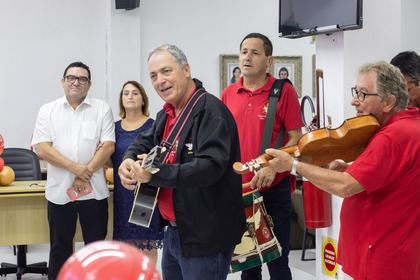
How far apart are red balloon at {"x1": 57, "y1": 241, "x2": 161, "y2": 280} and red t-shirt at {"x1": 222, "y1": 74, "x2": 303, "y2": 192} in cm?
329

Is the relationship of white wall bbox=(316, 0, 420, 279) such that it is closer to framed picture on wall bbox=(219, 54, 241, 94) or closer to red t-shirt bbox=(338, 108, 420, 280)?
red t-shirt bbox=(338, 108, 420, 280)

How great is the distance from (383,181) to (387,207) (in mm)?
148

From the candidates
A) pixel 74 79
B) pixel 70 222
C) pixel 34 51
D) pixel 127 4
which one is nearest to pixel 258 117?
pixel 74 79

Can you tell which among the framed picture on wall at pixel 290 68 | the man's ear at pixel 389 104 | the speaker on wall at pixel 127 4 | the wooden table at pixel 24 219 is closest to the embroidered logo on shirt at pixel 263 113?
the man's ear at pixel 389 104

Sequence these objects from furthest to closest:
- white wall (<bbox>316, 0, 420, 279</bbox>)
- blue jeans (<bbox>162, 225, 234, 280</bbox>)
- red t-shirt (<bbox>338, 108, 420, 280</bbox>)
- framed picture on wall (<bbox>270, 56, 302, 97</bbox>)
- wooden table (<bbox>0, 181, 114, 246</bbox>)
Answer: framed picture on wall (<bbox>270, 56, 302, 97</bbox>) < wooden table (<bbox>0, 181, 114, 246</bbox>) < white wall (<bbox>316, 0, 420, 279</bbox>) < blue jeans (<bbox>162, 225, 234, 280</bbox>) < red t-shirt (<bbox>338, 108, 420, 280</bbox>)

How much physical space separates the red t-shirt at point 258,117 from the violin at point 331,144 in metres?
1.37

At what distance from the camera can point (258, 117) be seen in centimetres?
417

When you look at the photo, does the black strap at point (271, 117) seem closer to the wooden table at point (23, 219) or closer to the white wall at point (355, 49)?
the white wall at point (355, 49)

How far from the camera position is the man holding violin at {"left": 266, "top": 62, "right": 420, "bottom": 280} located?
8.34 feet

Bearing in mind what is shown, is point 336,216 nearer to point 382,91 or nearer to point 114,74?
point 382,91

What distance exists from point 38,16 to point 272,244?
627 centimetres

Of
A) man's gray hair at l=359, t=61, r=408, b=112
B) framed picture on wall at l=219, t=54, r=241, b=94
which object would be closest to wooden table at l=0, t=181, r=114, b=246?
man's gray hair at l=359, t=61, r=408, b=112

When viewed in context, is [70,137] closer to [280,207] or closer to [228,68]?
[280,207]

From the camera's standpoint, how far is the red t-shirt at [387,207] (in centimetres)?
253
